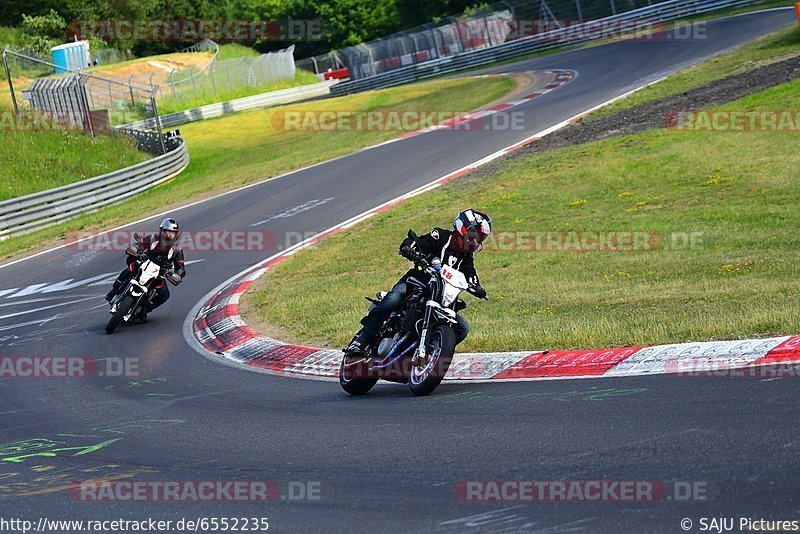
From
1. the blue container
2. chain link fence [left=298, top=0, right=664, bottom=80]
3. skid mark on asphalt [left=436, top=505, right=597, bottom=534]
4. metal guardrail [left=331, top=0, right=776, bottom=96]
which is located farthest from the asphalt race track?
the blue container

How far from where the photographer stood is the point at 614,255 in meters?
15.3

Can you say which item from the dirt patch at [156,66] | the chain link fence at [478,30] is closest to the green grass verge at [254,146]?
the chain link fence at [478,30]

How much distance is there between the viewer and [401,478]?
6480 mm

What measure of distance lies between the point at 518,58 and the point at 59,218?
28.7m

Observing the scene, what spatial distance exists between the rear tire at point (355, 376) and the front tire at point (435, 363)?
0.55 m

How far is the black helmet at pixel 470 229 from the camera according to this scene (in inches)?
351

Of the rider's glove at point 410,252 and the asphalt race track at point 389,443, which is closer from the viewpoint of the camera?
the asphalt race track at point 389,443

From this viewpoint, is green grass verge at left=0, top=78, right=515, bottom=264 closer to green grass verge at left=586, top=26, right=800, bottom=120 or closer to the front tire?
green grass verge at left=586, top=26, right=800, bottom=120

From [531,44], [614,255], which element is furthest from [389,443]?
[531,44]

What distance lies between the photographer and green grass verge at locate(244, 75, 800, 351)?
1059 centimetres

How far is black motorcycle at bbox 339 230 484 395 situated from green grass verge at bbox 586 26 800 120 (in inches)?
805

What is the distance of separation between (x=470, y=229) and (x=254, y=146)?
31.8 meters

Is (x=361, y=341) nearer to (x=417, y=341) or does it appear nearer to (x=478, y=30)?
(x=417, y=341)

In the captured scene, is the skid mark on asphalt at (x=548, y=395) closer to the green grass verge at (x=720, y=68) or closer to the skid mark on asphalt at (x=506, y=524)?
the skid mark on asphalt at (x=506, y=524)
